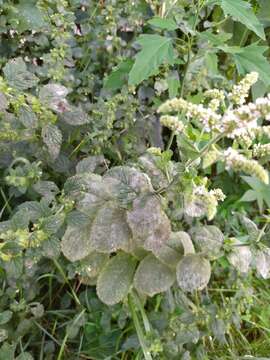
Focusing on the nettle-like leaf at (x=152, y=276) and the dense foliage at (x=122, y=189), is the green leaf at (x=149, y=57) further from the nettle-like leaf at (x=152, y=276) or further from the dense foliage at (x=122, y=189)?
the nettle-like leaf at (x=152, y=276)

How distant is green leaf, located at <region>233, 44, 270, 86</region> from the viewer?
1223mm

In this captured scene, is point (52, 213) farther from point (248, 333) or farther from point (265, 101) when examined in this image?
point (248, 333)

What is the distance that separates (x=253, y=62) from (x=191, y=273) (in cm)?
53

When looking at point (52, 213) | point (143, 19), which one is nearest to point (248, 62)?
point (143, 19)

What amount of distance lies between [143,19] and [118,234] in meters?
0.70

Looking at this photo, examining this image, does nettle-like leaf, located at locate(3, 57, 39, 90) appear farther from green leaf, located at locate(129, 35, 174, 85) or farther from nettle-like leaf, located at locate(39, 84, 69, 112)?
green leaf, located at locate(129, 35, 174, 85)

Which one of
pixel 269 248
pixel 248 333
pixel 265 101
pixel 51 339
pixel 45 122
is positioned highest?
pixel 265 101

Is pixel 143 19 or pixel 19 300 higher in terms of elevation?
pixel 143 19

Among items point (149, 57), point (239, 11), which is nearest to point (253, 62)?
point (239, 11)

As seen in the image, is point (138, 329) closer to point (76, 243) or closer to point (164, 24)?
point (76, 243)

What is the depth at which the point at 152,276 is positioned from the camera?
1049mm

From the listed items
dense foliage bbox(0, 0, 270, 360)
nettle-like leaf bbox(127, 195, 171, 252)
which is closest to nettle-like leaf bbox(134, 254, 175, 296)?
dense foliage bbox(0, 0, 270, 360)

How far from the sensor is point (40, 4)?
130 cm

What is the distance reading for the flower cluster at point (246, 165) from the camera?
2.37ft
